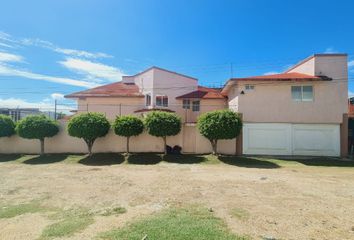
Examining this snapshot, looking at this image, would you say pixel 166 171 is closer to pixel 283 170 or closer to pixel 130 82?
pixel 283 170

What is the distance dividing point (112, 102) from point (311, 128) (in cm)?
1825

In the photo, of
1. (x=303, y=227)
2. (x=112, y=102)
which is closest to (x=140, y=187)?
(x=303, y=227)

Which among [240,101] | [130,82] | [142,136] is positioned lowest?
[142,136]

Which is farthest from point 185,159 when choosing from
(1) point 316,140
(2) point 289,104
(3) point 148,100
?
(3) point 148,100

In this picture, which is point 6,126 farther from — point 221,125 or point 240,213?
point 240,213

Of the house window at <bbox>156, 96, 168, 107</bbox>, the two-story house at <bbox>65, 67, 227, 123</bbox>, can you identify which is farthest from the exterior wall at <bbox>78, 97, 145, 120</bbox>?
the house window at <bbox>156, 96, 168, 107</bbox>

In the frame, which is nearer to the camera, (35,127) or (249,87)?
(35,127)

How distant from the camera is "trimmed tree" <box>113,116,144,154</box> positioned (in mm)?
16625

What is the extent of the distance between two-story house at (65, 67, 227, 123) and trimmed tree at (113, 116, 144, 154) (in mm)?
8461

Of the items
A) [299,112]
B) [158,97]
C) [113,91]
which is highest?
[113,91]

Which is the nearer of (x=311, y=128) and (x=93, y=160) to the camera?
(x=93, y=160)

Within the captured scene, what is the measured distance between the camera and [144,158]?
16.6 meters

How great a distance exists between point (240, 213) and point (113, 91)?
2365cm

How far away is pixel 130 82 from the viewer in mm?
31391
